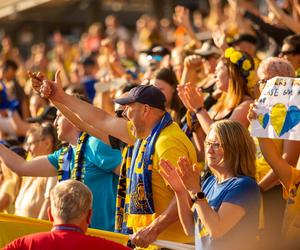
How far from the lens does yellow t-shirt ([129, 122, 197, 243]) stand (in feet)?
23.4

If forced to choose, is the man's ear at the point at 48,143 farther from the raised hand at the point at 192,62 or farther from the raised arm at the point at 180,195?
the raised arm at the point at 180,195

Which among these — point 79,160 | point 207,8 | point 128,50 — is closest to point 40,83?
point 79,160

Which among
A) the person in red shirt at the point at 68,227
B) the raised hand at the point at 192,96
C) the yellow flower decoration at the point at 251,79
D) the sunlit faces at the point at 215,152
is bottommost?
the person in red shirt at the point at 68,227

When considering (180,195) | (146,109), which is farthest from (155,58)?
(180,195)

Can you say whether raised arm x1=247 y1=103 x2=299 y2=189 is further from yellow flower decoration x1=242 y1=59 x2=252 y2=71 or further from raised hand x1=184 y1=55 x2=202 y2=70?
raised hand x1=184 y1=55 x2=202 y2=70

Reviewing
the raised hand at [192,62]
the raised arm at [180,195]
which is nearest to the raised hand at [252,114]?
the raised arm at [180,195]

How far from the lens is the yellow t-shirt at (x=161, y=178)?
7.12 meters

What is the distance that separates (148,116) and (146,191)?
1.81 feet

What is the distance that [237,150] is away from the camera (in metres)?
6.56

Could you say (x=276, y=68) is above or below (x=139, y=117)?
above

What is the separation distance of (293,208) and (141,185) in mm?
1102

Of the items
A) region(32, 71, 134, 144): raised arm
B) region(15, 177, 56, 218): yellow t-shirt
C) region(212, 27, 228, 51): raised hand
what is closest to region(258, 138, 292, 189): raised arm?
region(32, 71, 134, 144): raised arm

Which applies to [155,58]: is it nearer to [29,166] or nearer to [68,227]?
[29,166]

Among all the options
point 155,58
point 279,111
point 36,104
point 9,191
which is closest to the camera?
point 279,111
